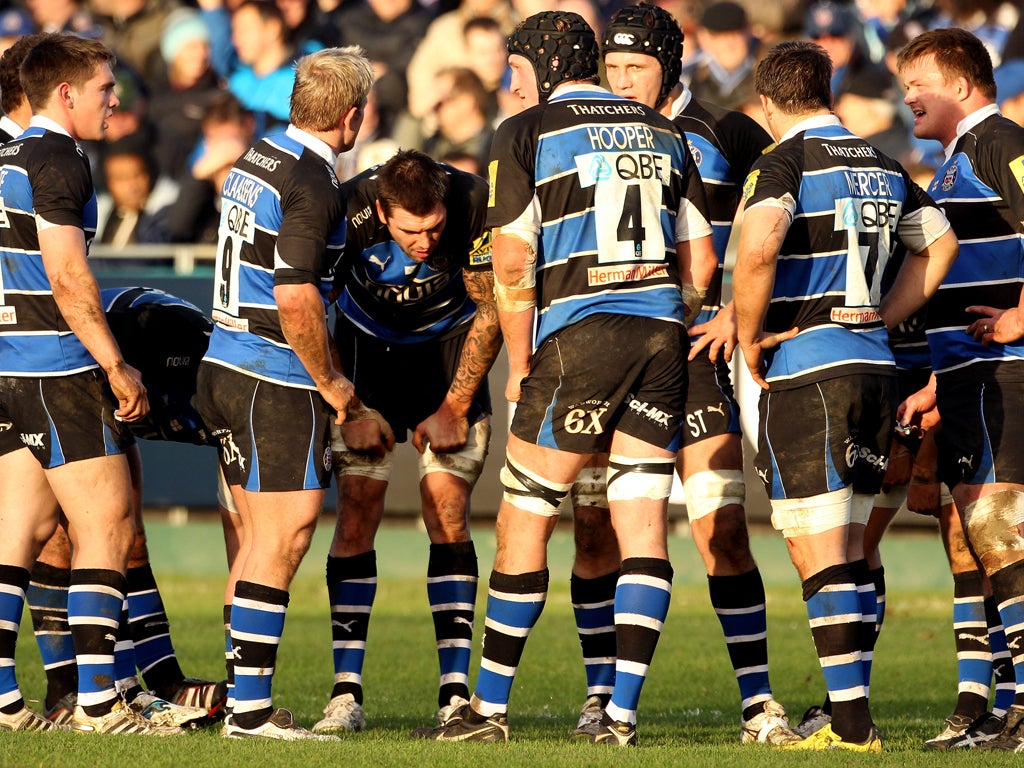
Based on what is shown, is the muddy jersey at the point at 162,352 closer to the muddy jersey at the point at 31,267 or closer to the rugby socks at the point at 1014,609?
the muddy jersey at the point at 31,267

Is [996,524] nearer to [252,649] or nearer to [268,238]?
[252,649]

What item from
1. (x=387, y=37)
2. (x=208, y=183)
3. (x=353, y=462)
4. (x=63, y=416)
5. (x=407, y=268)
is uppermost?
(x=387, y=37)

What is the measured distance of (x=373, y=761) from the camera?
5305 mm

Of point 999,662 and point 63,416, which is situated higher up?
point 63,416

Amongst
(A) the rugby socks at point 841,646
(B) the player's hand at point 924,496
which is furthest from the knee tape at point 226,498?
(B) the player's hand at point 924,496

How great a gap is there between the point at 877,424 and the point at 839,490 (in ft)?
1.16

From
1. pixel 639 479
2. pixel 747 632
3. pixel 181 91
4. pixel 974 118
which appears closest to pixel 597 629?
pixel 747 632

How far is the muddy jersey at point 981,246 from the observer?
251 inches

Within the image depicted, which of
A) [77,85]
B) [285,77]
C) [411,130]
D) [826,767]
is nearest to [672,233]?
[826,767]

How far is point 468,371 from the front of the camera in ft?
22.4

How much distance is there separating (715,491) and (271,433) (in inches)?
78.2

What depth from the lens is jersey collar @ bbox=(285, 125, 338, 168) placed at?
6141mm

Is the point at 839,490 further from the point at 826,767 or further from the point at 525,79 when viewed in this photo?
the point at 525,79

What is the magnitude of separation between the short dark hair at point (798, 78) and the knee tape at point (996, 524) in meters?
1.88
